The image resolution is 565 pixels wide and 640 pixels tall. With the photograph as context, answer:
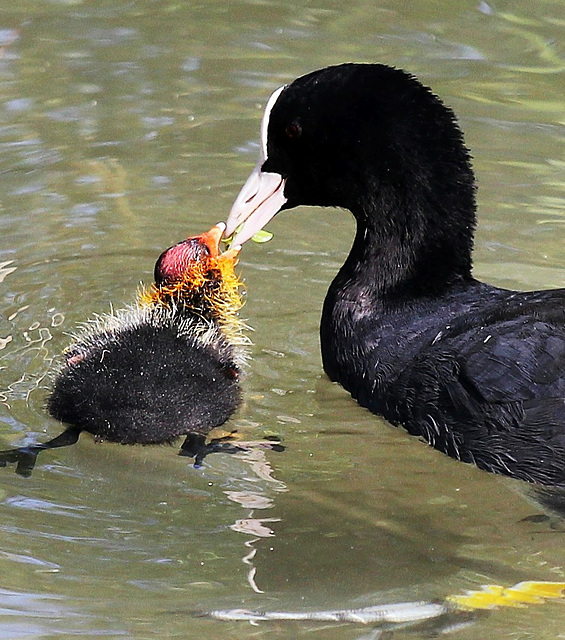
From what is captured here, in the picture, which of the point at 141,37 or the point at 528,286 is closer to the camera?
the point at 528,286

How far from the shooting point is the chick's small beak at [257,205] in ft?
14.2

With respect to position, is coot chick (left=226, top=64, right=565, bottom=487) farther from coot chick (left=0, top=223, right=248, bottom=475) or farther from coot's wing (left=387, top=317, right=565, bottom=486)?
coot chick (left=0, top=223, right=248, bottom=475)

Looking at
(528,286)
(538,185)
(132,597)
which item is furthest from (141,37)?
(132,597)

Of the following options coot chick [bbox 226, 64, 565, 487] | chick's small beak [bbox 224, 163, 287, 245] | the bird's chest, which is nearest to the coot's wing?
coot chick [bbox 226, 64, 565, 487]

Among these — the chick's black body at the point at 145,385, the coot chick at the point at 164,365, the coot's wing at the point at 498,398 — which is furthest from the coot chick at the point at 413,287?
the chick's black body at the point at 145,385

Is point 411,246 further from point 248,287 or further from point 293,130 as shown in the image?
point 248,287

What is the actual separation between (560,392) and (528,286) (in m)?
1.41

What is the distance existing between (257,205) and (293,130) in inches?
11.6

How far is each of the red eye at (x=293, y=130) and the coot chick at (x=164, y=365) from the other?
398 millimetres

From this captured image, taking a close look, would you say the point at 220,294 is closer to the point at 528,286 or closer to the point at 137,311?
the point at 137,311

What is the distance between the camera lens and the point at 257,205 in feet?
14.2

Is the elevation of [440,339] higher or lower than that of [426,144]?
lower

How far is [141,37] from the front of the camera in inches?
276

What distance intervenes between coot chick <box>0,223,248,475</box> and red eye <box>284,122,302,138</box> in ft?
1.31
